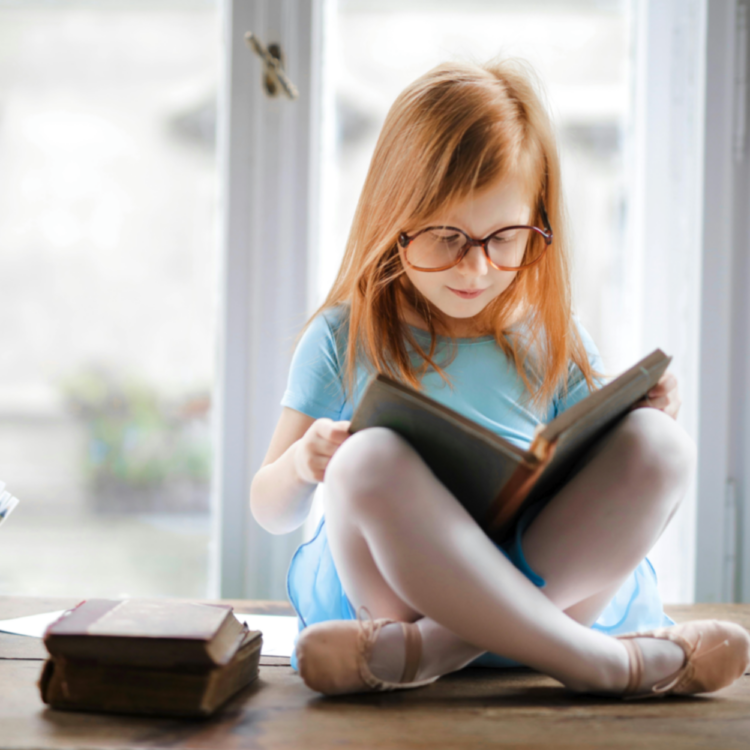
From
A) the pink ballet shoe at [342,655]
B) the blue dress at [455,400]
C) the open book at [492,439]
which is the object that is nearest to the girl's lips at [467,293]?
the blue dress at [455,400]

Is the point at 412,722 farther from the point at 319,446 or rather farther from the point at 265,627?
the point at 265,627

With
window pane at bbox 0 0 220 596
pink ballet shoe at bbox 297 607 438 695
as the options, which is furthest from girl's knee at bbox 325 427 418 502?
window pane at bbox 0 0 220 596

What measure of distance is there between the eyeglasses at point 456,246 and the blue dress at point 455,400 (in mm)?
150

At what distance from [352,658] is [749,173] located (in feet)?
3.87

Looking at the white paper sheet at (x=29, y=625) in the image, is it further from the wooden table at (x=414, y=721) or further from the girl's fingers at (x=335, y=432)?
the girl's fingers at (x=335, y=432)

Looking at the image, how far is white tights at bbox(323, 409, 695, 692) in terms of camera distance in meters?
0.67

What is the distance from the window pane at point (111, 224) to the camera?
4.73ft

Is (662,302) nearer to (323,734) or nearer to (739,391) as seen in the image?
(739,391)

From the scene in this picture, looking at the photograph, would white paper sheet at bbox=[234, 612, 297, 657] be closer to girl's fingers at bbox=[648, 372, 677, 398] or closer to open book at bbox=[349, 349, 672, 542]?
open book at bbox=[349, 349, 672, 542]

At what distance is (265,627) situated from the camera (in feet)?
3.26

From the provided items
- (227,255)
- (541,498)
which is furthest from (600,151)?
(541,498)

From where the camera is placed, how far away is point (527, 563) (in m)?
0.75

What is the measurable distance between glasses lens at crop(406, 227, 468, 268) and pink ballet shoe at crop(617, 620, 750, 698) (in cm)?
43

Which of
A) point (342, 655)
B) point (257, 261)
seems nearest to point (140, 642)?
point (342, 655)
